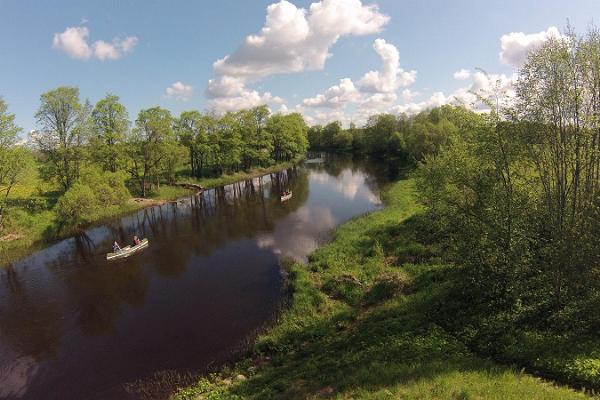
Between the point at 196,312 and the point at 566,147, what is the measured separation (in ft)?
74.6

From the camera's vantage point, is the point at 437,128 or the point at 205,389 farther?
the point at 437,128

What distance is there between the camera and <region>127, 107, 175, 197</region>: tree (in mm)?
60406

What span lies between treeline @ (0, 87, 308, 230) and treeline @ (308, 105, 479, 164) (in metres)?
39.3

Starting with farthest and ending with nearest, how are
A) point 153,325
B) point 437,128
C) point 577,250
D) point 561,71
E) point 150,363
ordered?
point 437,128, point 153,325, point 150,363, point 561,71, point 577,250

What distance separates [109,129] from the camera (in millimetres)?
60031

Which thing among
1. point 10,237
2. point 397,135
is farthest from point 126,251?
point 397,135

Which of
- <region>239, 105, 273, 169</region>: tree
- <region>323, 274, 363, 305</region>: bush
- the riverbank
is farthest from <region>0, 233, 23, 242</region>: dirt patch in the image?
<region>239, 105, 273, 169</region>: tree

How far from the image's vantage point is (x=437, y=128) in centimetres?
7031

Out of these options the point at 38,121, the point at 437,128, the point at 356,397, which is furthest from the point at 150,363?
the point at 437,128

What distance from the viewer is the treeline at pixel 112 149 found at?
43.4 metres

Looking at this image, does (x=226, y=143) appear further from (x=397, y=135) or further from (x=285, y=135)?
(x=397, y=135)

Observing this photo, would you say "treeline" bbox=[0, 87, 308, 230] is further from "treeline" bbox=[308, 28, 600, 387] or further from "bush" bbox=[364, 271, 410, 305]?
"treeline" bbox=[308, 28, 600, 387]

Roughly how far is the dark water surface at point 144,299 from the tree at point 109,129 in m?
16.4

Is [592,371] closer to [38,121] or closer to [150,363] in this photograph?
[150,363]
